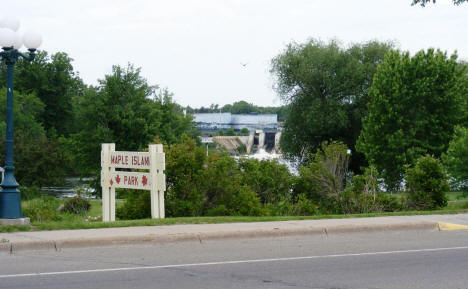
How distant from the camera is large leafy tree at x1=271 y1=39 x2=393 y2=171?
2031 inches

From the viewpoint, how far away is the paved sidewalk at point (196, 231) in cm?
1069

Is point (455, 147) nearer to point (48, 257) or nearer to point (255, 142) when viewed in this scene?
point (48, 257)

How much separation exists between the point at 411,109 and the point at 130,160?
3199 centimetres

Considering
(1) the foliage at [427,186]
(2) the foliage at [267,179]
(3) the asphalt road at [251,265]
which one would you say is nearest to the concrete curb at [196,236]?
(3) the asphalt road at [251,265]

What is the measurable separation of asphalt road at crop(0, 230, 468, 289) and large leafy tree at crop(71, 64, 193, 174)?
35450 millimetres

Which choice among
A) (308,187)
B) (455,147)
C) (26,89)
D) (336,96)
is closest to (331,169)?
(308,187)

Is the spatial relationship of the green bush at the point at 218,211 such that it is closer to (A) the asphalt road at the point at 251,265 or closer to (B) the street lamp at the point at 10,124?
(A) the asphalt road at the point at 251,265

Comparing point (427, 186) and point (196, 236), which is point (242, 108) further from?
point (196, 236)

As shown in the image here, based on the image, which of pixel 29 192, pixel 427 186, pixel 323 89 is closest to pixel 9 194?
pixel 427 186

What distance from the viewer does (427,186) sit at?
1917 cm

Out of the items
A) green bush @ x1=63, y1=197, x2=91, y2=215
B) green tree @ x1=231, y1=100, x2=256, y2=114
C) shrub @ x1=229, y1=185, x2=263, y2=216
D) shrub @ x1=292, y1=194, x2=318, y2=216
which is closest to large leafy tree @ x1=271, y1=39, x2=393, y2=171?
green bush @ x1=63, y1=197, x2=91, y2=215

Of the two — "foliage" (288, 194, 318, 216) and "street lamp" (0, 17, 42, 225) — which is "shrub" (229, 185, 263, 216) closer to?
"foliage" (288, 194, 318, 216)

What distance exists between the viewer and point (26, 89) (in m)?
85.4

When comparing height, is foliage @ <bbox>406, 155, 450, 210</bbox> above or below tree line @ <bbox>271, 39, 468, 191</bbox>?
below
